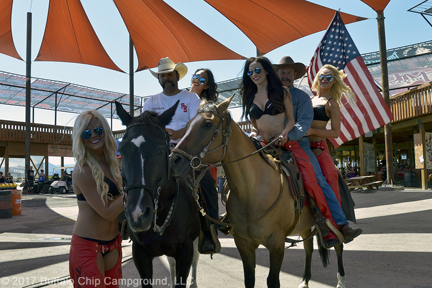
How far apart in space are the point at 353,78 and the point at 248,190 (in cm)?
823

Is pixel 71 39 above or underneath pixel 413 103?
above

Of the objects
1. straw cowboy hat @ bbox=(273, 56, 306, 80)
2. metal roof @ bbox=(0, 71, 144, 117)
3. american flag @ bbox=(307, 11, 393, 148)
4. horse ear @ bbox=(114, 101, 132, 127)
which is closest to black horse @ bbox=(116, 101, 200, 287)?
horse ear @ bbox=(114, 101, 132, 127)

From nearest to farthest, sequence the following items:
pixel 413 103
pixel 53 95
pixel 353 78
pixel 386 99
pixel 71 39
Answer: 1. pixel 353 78
2. pixel 71 39
3. pixel 413 103
4. pixel 386 99
5. pixel 53 95

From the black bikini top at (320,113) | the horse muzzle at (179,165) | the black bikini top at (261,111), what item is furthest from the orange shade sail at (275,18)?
the horse muzzle at (179,165)

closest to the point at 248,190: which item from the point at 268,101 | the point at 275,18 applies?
the point at 268,101

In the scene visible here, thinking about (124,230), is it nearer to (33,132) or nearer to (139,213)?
(139,213)

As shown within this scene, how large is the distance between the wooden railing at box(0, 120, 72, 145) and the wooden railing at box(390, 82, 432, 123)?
74.5ft

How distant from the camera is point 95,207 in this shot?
237cm

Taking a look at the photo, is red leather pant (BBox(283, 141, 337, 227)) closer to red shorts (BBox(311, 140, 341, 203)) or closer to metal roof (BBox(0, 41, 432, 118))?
red shorts (BBox(311, 140, 341, 203))

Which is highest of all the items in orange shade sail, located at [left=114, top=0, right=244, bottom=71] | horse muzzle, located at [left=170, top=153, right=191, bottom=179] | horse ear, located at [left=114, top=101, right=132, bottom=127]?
orange shade sail, located at [left=114, top=0, right=244, bottom=71]

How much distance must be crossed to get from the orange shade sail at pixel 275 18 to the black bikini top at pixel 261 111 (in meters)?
11.3

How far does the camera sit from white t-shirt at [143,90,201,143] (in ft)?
12.5

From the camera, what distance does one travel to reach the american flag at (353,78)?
9.81 metres

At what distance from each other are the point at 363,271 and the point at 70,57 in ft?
59.4
